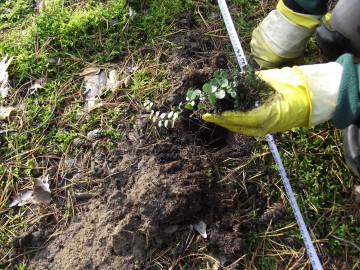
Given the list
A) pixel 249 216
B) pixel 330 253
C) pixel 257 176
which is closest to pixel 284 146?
pixel 257 176

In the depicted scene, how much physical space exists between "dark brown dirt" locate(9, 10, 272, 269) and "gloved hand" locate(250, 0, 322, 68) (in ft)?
1.30

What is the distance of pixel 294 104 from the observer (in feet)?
6.31

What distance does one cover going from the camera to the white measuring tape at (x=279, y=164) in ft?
6.73

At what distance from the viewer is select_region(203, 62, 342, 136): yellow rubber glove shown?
1.91 meters

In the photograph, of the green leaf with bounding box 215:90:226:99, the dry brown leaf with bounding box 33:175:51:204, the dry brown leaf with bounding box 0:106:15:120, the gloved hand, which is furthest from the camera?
the dry brown leaf with bounding box 0:106:15:120

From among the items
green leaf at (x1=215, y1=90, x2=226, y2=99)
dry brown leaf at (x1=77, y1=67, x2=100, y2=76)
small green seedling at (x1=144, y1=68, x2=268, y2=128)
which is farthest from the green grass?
green leaf at (x1=215, y1=90, x2=226, y2=99)

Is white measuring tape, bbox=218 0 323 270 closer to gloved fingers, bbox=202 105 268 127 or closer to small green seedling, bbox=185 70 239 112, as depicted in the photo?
gloved fingers, bbox=202 105 268 127

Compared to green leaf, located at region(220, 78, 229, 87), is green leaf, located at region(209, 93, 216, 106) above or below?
below

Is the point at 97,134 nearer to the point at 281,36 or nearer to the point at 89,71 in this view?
the point at 89,71

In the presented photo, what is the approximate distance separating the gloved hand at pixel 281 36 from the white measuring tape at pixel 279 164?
124mm

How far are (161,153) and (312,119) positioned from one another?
0.83 metres

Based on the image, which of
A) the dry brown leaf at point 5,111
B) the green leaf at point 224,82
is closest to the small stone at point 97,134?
the dry brown leaf at point 5,111

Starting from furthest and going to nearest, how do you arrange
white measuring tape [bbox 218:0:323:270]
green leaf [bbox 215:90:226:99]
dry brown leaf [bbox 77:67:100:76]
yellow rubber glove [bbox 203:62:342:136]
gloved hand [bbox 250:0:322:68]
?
1. dry brown leaf [bbox 77:67:100:76]
2. gloved hand [bbox 250:0:322:68]
3. white measuring tape [bbox 218:0:323:270]
4. yellow rubber glove [bbox 203:62:342:136]
5. green leaf [bbox 215:90:226:99]

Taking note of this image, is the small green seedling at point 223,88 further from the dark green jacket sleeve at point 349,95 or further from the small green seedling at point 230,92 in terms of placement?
the dark green jacket sleeve at point 349,95
